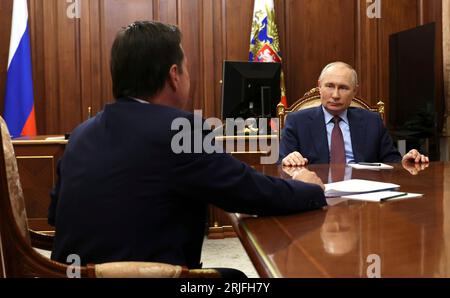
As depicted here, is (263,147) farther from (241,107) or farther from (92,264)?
A: (92,264)

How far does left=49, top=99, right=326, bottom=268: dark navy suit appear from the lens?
1.27 m

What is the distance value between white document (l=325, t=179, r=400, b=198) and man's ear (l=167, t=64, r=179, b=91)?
64 cm

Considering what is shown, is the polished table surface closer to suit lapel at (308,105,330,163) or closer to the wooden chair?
the wooden chair

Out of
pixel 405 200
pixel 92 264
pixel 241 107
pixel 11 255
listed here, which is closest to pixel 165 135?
pixel 92 264

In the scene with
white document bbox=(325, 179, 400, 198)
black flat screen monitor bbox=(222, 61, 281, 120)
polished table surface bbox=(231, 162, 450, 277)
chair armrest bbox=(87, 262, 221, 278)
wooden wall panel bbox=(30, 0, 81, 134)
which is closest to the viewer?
polished table surface bbox=(231, 162, 450, 277)

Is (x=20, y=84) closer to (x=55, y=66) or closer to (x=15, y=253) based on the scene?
(x=55, y=66)

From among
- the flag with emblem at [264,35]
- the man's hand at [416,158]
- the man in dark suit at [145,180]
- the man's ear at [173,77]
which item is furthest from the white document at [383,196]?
the flag with emblem at [264,35]

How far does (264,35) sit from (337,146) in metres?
2.48

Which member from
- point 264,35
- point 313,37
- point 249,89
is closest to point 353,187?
point 249,89

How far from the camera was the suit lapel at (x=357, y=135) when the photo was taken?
3004mm

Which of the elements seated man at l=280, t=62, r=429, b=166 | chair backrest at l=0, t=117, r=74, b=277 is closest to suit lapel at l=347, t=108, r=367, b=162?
seated man at l=280, t=62, r=429, b=166

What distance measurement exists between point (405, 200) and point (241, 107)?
9.47 feet

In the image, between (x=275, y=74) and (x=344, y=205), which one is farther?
(x=275, y=74)
